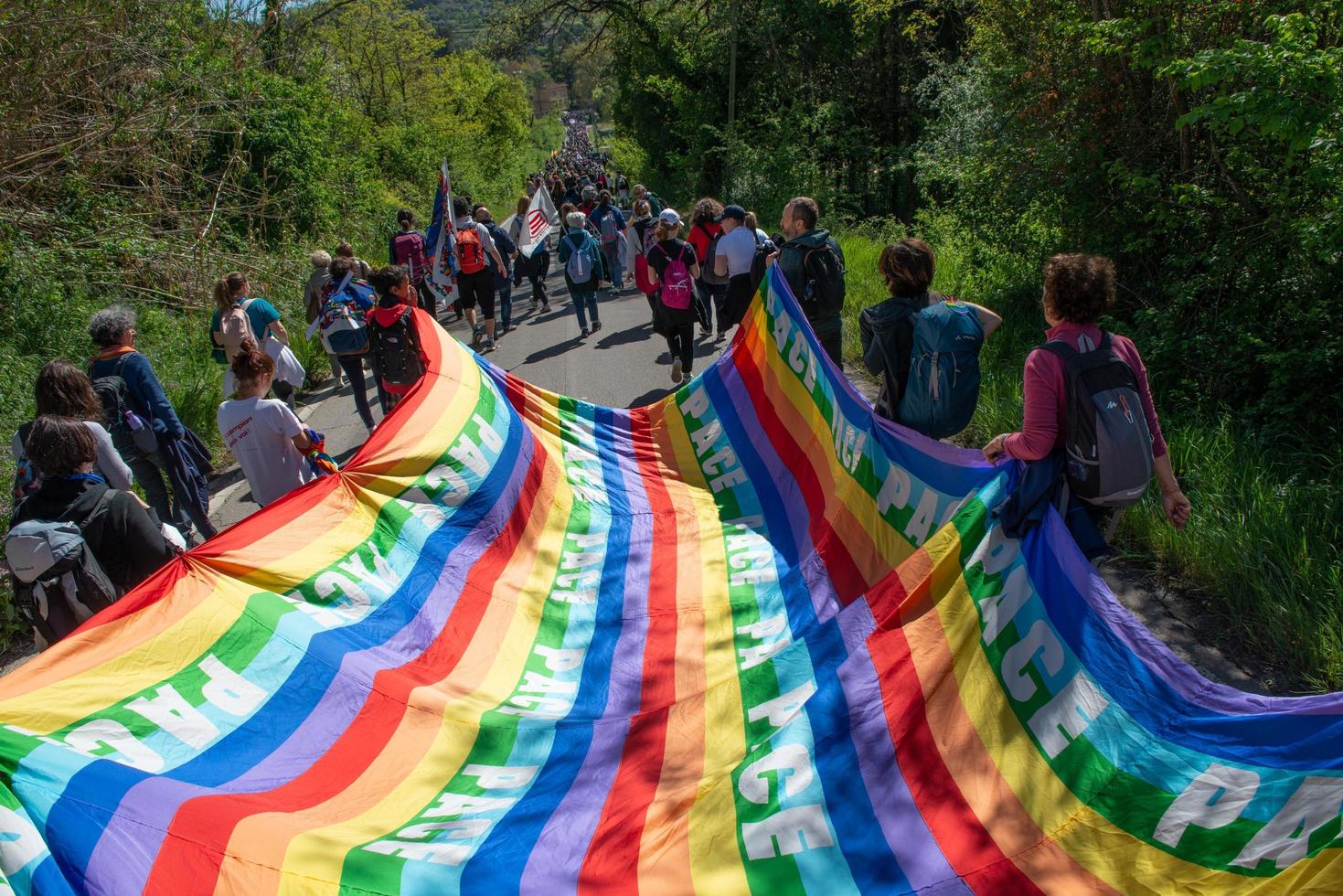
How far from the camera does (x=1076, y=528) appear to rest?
3.88 m

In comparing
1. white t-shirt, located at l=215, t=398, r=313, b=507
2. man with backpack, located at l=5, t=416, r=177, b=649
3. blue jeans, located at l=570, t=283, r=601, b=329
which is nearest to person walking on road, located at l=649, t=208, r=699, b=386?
blue jeans, located at l=570, t=283, r=601, b=329

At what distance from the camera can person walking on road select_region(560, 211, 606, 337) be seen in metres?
12.7

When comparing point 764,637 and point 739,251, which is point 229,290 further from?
point 764,637

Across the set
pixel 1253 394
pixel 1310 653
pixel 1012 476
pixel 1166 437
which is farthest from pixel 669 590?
pixel 1253 394

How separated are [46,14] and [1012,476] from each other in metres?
14.7

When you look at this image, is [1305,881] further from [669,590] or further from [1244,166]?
[1244,166]

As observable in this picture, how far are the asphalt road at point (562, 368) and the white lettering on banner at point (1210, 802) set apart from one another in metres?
7.23

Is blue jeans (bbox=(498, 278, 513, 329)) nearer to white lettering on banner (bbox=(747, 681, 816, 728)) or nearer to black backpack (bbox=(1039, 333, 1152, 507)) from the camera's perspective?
white lettering on banner (bbox=(747, 681, 816, 728))

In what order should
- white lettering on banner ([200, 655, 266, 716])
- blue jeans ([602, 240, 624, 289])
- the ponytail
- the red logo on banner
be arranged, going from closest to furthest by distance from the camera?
white lettering on banner ([200, 655, 266, 716]) < the ponytail < the red logo on banner < blue jeans ([602, 240, 624, 289])

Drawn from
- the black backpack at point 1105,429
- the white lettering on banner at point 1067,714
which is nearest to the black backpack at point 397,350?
the black backpack at point 1105,429

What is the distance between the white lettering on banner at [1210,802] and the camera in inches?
106

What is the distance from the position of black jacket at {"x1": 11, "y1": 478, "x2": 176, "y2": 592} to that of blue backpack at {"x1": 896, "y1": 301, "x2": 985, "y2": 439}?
3.78 meters

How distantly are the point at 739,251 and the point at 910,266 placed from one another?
4.43 meters

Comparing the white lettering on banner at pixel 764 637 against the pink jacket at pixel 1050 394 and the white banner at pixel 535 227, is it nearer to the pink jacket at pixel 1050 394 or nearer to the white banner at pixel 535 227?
the pink jacket at pixel 1050 394
